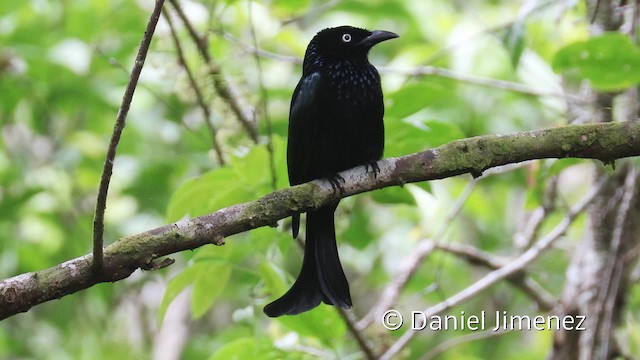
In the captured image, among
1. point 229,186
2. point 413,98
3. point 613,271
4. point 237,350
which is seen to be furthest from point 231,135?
point 613,271

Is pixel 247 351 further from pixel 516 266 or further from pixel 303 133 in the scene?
pixel 516 266

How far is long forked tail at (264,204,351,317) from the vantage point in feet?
8.61

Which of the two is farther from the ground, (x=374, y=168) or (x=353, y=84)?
(x=353, y=84)

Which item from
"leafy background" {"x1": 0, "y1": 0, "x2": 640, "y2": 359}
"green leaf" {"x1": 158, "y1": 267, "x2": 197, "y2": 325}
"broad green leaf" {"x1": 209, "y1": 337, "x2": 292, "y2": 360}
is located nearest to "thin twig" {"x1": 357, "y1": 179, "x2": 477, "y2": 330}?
"leafy background" {"x1": 0, "y1": 0, "x2": 640, "y2": 359}

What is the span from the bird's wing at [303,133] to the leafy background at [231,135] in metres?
0.17

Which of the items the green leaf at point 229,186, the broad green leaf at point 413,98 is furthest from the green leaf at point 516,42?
the green leaf at point 229,186

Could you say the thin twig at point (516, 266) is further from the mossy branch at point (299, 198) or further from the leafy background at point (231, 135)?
the mossy branch at point (299, 198)

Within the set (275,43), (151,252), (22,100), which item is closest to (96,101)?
(22,100)

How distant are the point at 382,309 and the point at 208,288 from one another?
1.38 m

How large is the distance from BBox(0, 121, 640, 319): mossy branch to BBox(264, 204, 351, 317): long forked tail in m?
0.40

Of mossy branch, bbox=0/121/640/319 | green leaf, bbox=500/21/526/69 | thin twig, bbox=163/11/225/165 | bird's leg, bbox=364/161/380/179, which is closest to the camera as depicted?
mossy branch, bbox=0/121/640/319

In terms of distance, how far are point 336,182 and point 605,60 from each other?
1021 millimetres

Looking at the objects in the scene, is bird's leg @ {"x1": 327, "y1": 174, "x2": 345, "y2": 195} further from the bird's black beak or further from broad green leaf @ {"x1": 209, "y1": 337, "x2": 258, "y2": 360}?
the bird's black beak

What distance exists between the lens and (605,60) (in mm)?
2787
